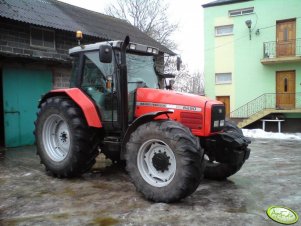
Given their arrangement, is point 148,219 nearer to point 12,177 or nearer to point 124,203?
point 124,203

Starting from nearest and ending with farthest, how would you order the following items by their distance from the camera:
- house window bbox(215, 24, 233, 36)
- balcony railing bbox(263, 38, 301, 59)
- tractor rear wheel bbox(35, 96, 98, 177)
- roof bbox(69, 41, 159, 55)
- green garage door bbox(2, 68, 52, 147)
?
roof bbox(69, 41, 159, 55)
tractor rear wheel bbox(35, 96, 98, 177)
green garage door bbox(2, 68, 52, 147)
balcony railing bbox(263, 38, 301, 59)
house window bbox(215, 24, 233, 36)

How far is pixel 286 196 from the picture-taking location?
488 cm

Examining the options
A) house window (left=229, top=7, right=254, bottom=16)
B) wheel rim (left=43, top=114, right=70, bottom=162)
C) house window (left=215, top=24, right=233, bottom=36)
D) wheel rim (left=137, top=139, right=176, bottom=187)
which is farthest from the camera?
house window (left=215, top=24, right=233, bottom=36)

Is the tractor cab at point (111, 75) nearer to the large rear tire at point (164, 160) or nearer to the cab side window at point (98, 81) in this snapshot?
the cab side window at point (98, 81)

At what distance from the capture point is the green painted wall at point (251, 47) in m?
18.5

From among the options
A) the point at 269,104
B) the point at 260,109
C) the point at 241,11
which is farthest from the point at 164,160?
the point at 241,11

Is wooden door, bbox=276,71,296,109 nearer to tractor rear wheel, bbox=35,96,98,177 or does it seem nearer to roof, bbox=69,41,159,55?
roof, bbox=69,41,159,55

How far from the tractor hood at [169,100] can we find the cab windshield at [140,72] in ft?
0.69

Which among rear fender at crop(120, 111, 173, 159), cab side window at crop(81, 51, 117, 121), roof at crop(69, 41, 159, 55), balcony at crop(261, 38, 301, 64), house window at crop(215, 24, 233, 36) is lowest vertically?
rear fender at crop(120, 111, 173, 159)

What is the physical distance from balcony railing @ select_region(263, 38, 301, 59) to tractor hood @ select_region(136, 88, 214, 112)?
49.1ft

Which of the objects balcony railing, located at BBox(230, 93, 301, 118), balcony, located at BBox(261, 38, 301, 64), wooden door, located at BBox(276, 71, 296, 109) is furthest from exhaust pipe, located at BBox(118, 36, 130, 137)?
balcony, located at BBox(261, 38, 301, 64)

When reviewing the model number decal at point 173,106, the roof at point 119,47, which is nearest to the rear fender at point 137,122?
the model number decal at point 173,106

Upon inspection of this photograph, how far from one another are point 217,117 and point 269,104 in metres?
14.9

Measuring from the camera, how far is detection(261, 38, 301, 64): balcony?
18047 millimetres
